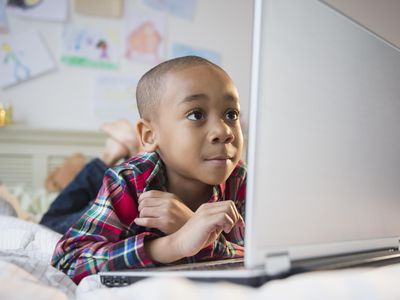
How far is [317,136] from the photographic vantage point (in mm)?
513

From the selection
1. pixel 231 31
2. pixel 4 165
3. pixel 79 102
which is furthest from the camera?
pixel 231 31

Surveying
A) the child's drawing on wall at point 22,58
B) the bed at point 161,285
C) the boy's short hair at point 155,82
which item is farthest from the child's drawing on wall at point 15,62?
the boy's short hair at point 155,82

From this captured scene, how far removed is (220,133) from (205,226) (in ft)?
0.61

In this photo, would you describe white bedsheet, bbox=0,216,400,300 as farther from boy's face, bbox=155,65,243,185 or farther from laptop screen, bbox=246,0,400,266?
boy's face, bbox=155,65,243,185

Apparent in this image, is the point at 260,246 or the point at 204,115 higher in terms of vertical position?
the point at 204,115

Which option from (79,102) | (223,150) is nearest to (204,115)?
(223,150)

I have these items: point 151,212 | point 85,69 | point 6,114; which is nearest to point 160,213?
point 151,212

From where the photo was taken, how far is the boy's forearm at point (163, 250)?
638 millimetres

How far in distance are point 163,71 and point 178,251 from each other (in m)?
0.32

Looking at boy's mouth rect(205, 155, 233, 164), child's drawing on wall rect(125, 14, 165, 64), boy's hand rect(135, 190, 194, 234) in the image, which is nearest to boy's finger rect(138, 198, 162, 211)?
boy's hand rect(135, 190, 194, 234)

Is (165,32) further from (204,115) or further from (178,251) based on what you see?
(178,251)

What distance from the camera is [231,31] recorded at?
2.58 metres

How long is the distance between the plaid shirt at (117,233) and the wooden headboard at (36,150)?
150 centimetres

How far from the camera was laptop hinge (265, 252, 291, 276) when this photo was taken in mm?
446
